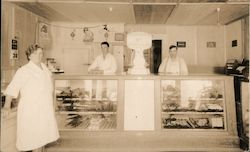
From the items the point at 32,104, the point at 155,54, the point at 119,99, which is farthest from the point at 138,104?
the point at 155,54

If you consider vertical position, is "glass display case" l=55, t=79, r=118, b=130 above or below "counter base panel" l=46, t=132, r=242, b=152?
above

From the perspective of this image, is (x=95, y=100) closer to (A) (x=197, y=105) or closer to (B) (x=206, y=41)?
(A) (x=197, y=105)

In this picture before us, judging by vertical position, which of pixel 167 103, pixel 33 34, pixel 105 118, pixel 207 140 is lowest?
pixel 207 140

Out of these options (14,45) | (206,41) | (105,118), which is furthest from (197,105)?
(206,41)

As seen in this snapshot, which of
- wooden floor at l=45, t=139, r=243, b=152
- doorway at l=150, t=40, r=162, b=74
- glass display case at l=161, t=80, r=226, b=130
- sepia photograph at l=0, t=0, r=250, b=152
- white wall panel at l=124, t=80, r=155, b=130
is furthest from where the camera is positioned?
doorway at l=150, t=40, r=162, b=74

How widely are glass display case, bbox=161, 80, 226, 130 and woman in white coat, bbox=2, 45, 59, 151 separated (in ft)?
4.98

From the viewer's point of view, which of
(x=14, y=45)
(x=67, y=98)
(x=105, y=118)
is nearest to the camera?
(x=67, y=98)

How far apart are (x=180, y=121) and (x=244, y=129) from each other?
32.7 inches

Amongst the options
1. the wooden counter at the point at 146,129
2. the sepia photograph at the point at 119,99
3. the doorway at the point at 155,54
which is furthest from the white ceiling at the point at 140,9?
the wooden counter at the point at 146,129

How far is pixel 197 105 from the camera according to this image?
3432mm

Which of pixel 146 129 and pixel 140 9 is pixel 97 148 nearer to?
pixel 146 129

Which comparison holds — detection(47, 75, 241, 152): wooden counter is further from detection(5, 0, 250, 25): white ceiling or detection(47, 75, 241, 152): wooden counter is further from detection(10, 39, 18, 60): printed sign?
detection(5, 0, 250, 25): white ceiling

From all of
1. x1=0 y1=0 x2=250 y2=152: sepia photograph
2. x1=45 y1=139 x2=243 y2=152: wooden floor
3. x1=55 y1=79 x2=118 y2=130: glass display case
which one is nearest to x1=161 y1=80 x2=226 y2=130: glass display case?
x1=0 y1=0 x2=250 y2=152: sepia photograph

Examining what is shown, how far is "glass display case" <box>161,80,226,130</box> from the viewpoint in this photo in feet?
10.7
